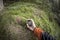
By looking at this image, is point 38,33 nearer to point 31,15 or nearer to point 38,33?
point 38,33

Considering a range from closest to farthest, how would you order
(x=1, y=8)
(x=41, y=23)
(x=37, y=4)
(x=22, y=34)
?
(x=22, y=34), (x=41, y=23), (x=1, y=8), (x=37, y=4)

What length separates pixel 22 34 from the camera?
11.3 feet

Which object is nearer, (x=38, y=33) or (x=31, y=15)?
(x=38, y=33)

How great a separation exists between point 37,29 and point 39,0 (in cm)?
111

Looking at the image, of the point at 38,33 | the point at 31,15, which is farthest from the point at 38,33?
the point at 31,15

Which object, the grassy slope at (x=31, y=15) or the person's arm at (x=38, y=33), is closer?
the person's arm at (x=38, y=33)

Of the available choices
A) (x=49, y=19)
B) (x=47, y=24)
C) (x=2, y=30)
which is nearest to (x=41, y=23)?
(x=47, y=24)

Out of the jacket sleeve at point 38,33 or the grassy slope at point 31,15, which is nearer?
the jacket sleeve at point 38,33

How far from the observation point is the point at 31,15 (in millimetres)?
3848

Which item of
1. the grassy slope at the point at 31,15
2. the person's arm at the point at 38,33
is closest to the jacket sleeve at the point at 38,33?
the person's arm at the point at 38,33

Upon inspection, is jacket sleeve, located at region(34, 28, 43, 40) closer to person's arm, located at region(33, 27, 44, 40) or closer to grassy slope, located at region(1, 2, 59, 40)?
person's arm, located at region(33, 27, 44, 40)

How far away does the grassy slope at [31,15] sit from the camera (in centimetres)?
360

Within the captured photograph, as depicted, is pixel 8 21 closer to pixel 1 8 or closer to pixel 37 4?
pixel 1 8

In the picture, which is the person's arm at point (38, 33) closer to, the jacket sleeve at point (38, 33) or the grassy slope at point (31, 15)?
the jacket sleeve at point (38, 33)
